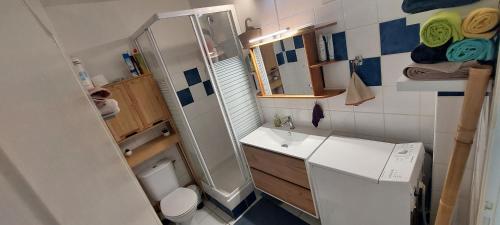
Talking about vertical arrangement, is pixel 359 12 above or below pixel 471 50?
above

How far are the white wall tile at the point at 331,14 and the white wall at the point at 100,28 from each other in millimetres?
1758

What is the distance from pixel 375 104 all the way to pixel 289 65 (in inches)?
28.3

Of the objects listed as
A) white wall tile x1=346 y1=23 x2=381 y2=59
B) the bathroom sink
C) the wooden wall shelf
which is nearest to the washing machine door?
the bathroom sink

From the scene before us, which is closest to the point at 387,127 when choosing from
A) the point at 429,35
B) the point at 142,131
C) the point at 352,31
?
the point at 352,31

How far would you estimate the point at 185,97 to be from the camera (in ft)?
7.92

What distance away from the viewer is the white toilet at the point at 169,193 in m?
1.96

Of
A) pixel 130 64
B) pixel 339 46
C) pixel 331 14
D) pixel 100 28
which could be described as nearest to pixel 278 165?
pixel 339 46

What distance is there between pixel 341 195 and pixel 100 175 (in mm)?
1372

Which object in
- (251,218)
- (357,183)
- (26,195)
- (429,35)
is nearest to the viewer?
(26,195)

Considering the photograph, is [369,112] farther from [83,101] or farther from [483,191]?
[83,101]

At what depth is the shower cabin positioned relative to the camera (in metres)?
1.89

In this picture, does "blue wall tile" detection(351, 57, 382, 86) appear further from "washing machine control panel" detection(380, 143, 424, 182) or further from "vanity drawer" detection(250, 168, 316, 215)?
"vanity drawer" detection(250, 168, 316, 215)

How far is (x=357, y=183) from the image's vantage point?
1.23 m

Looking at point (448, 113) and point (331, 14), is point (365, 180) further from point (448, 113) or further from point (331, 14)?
point (331, 14)
